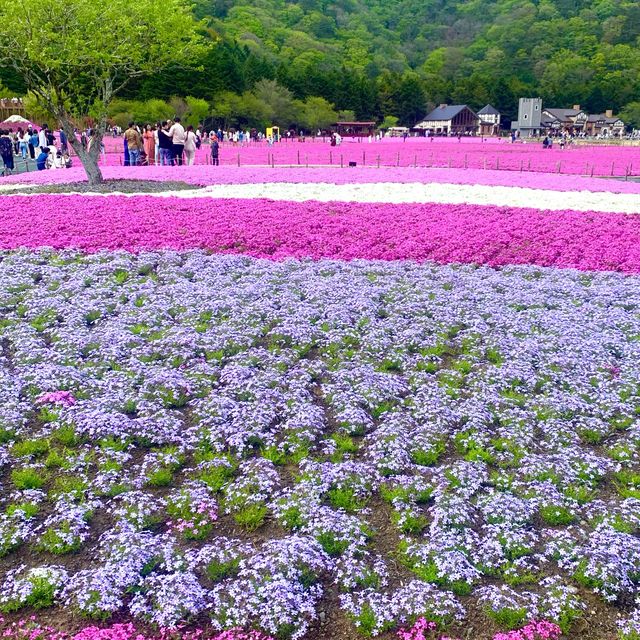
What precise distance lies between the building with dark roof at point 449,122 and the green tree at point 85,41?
340 ft

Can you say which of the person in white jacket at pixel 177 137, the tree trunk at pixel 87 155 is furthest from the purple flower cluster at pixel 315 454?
the person in white jacket at pixel 177 137

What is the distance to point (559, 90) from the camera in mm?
154750

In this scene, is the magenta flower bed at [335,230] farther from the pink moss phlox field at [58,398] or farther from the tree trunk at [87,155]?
the pink moss phlox field at [58,398]

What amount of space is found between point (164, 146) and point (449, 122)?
103 meters

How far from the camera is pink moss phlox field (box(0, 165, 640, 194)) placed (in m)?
29.2

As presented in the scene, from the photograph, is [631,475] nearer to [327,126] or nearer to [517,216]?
[517,216]

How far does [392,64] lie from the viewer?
172000mm

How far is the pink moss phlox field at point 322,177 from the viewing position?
95.9ft

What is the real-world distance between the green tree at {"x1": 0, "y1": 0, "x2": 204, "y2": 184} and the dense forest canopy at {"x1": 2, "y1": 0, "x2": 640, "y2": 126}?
5404 centimetres

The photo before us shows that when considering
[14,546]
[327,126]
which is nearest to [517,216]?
[14,546]

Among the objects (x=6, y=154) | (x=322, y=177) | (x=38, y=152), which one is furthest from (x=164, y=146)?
(x=38, y=152)

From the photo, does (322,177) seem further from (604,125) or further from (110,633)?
(604,125)

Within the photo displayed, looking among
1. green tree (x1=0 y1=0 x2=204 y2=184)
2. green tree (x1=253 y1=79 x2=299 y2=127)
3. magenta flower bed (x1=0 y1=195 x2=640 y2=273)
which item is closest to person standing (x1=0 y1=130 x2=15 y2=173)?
green tree (x1=0 y1=0 x2=204 y2=184)

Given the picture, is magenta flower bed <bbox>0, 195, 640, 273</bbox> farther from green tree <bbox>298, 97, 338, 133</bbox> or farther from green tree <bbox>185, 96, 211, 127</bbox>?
green tree <bbox>298, 97, 338, 133</bbox>
